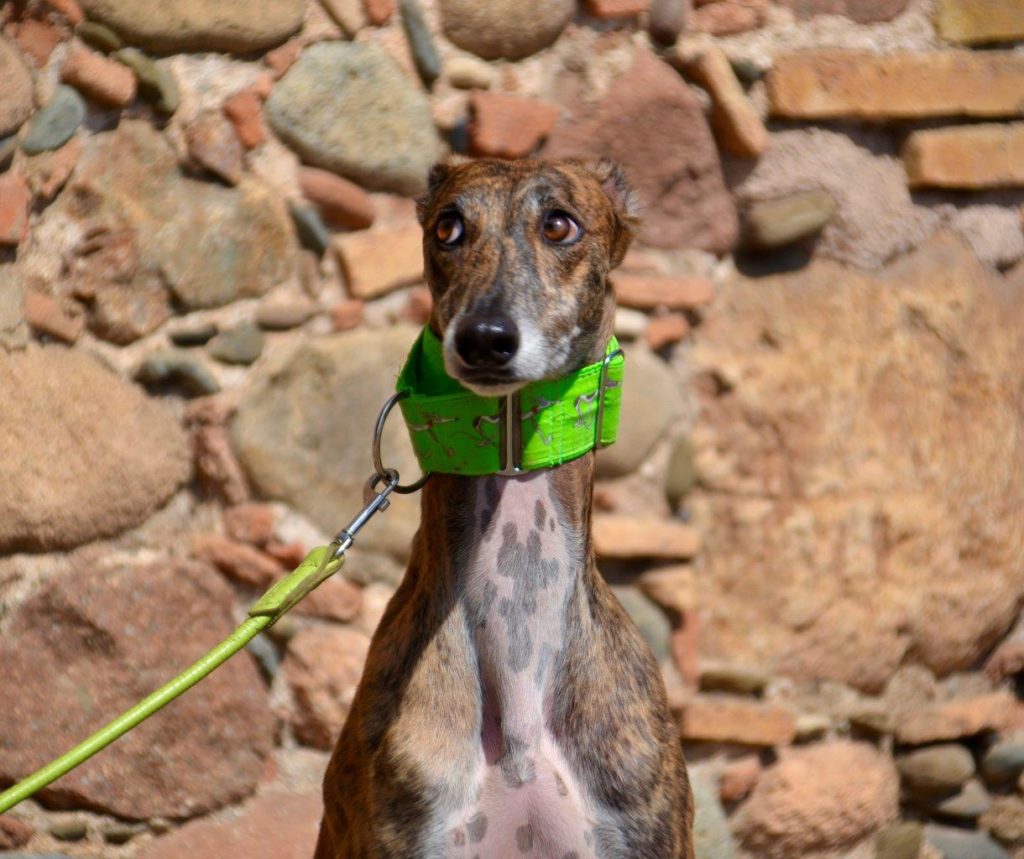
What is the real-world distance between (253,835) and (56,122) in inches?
60.6

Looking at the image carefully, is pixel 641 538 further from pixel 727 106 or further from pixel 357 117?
pixel 357 117

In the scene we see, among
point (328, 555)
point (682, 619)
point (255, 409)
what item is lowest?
point (682, 619)

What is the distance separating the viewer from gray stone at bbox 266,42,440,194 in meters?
2.94

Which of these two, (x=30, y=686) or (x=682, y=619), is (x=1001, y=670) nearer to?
(x=682, y=619)

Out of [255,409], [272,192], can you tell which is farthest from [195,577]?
[272,192]

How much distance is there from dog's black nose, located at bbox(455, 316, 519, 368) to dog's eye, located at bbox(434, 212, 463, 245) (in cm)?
25

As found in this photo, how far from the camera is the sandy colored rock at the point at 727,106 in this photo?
322 centimetres

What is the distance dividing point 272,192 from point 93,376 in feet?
1.92

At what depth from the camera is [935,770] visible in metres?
3.40

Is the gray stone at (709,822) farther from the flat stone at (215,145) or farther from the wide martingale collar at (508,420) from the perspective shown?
the flat stone at (215,145)

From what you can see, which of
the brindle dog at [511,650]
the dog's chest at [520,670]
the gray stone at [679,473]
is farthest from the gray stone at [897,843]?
the dog's chest at [520,670]

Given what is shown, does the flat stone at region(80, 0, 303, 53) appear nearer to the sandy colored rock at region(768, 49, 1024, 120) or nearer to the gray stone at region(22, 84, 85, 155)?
the gray stone at region(22, 84, 85, 155)

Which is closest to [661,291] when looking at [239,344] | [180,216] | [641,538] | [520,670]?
[641,538]

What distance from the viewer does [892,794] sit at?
342 centimetres
